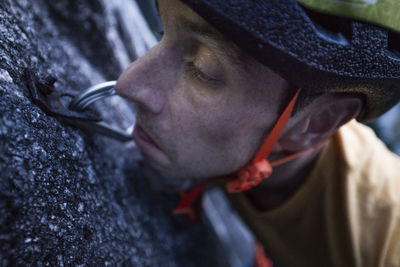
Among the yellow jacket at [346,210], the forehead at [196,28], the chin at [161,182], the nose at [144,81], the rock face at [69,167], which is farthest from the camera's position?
the chin at [161,182]

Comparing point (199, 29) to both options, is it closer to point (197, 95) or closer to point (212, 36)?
point (212, 36)

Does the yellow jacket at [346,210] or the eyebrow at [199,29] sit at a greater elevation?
the eyebrow at [199,29]

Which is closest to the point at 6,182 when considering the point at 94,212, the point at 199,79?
the point at 94,212

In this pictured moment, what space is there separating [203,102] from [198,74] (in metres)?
0.07

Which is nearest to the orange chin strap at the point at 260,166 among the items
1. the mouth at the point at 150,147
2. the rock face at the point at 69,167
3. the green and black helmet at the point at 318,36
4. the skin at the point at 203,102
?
the skin at the point at 203,102

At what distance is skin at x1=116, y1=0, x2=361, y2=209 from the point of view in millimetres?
711

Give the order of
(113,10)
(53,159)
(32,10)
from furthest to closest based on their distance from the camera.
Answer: (113,10) → (32,10) → (53,159)

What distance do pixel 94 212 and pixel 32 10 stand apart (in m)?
0.65

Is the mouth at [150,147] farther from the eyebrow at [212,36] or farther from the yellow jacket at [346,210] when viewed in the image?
the yellow jacket at [346,210]

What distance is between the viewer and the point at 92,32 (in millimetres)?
1260

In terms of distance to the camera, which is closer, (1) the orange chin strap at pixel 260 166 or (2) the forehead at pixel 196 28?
(2) the forehead at pixel 196 28

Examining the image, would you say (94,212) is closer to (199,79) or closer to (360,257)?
(199,79)

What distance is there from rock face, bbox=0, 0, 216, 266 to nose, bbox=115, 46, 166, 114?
0.59 feet

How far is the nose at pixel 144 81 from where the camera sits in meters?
0.78
